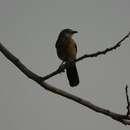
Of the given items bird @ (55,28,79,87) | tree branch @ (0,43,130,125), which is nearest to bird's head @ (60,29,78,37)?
A: bird @ (55,28,79,87)

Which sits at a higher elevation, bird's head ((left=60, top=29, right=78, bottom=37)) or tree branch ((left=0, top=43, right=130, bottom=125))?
tree branch ((left=0, top=43, right=130, bottom=125))

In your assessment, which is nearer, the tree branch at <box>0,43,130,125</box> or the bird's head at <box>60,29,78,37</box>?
the tree branch at <box>0,43,130,125</box>

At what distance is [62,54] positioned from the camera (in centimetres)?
674

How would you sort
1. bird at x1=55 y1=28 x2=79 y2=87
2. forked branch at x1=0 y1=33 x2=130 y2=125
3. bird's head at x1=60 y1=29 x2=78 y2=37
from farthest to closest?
bird's head at x1=60 y1=29 x2=78 y2=37 < bird at x1=55 y1=28 x2=79 y2=87 < forked branch at x1=0 y1=33 x2=130 y2=125

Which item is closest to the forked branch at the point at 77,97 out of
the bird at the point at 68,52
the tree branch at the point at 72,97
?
the tree branch at the point at 72,97

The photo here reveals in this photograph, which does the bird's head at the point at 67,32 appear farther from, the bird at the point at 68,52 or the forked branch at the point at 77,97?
the forked branch at the point at 77,97

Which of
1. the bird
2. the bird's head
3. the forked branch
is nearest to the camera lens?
the forked branch

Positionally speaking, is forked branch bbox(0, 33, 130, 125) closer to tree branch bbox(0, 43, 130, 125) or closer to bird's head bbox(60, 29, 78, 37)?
tree branch bbox(0, 43, 130, 125)

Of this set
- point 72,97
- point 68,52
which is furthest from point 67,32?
point 72,97

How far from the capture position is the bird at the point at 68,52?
261 inches

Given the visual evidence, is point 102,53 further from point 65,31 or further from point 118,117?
point 65,31

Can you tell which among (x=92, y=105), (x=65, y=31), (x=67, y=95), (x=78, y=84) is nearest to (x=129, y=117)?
(x=92, y=105)

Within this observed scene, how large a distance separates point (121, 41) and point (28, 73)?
1.01 meters

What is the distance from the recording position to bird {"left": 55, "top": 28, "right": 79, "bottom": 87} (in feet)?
21.8
